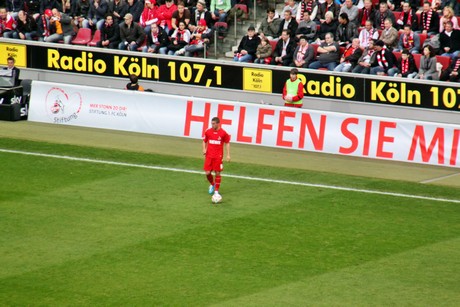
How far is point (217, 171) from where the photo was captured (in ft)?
67.5

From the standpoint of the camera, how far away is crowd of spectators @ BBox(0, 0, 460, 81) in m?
28.3

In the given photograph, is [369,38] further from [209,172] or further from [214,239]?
[214,239]

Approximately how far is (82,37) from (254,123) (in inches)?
418

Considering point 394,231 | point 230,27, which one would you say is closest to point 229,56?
point 230,27

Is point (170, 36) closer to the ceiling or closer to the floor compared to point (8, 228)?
closer to the ceiling

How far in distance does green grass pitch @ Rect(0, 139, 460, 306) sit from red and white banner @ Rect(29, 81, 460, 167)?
1.89 metres

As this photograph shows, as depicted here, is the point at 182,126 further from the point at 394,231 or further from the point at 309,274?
the point at 309,274

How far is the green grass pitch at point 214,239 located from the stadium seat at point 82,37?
412 inches

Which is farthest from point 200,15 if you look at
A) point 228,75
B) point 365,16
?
point 365,16

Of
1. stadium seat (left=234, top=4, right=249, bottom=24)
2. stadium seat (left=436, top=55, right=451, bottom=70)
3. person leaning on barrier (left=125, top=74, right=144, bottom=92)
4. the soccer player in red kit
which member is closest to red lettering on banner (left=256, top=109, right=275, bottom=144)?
person leaning on barrier (left=125, top=74, right=144, bottom=92)

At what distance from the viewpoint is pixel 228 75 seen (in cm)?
3033

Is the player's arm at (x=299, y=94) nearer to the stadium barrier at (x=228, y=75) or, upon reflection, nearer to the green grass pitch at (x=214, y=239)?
the stadium barrier at (x=228, y=75)

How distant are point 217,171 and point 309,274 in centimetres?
479

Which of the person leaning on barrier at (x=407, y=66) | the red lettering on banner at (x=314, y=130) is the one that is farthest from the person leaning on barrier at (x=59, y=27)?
the person leaning on barrier at (x=407, y=66)
